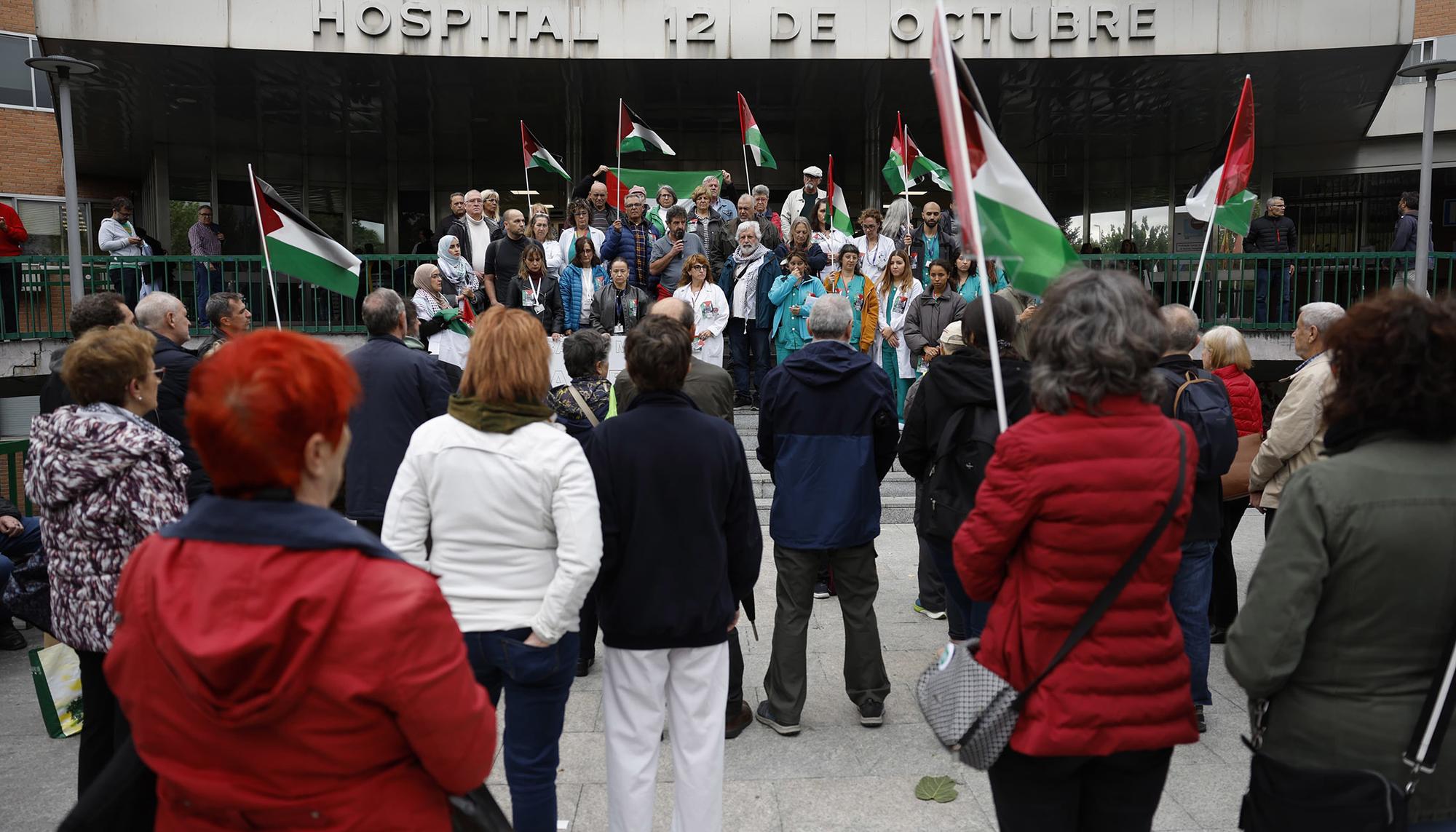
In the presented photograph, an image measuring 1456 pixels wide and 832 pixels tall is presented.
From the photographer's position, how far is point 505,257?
12.3 m

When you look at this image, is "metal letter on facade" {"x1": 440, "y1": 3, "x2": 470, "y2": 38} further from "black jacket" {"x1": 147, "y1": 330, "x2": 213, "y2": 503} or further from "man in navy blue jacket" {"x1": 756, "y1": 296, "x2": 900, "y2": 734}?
"man in navy blue jacket" {"x1": 756, "y1": 296, "x2": 900, "y2": 734}

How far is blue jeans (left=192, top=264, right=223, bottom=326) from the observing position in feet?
49.7

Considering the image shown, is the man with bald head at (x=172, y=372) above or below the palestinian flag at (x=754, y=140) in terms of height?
below

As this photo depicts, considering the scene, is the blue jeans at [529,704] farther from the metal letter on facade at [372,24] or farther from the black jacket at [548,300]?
the metal letter on facade at [372,24]

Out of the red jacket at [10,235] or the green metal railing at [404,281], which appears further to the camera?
the red jacket at [10,235]

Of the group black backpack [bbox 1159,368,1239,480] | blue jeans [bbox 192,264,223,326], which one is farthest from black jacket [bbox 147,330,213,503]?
blue jeans [bbox 192,264,223,326]

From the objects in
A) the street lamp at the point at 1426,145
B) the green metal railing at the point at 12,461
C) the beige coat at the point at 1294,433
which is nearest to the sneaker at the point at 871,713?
the beige coat at the point at 1294,433

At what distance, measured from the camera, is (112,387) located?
12.0 ft

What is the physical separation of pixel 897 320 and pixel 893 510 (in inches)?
92.3

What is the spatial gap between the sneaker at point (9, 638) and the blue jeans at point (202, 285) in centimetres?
920

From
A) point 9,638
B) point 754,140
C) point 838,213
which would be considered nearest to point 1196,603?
point 9,638

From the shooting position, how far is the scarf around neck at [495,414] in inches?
133

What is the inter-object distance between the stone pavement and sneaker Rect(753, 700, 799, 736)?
0.04 meters

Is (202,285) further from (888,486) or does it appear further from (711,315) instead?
(888,486)
